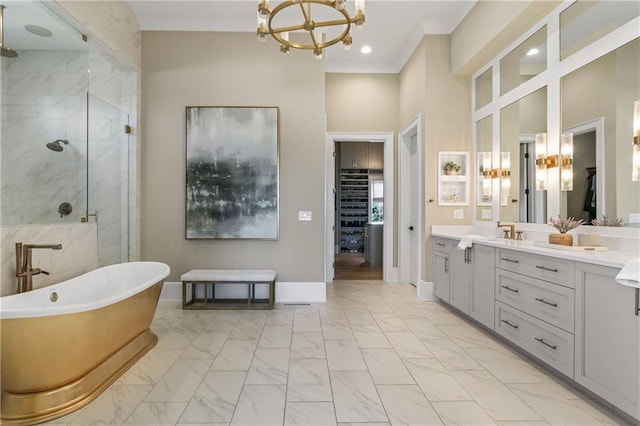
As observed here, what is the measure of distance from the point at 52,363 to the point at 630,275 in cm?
325

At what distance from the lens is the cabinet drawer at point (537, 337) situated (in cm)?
207

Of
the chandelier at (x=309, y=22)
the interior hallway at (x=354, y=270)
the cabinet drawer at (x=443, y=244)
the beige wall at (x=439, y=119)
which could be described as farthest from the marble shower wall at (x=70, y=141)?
the cabinet drawer at (x=443, y=244)

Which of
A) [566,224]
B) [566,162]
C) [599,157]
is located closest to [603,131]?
[599,157]

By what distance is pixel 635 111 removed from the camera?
215cm

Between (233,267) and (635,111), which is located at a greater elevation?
(635,111)

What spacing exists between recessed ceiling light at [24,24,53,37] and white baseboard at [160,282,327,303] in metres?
2.96

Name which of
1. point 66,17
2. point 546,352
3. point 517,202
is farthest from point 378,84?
point 546,352

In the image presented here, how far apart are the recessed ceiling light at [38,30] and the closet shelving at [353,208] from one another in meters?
6.66

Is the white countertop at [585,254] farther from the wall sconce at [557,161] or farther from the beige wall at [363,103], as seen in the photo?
the beige wall at [363,103]

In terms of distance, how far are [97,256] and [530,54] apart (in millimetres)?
5088

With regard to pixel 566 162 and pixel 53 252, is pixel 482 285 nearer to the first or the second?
pixel 566 162

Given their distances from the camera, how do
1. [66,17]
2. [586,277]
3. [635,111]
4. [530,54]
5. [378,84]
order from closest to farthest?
1. [586,277]
2. [635,111]
3. [66,17]
4. [530,54]
5. [378,84]

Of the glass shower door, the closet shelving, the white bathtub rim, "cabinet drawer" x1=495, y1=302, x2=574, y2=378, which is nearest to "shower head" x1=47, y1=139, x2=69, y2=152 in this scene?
the glass shower door

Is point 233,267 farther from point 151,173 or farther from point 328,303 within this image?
point 151,173
